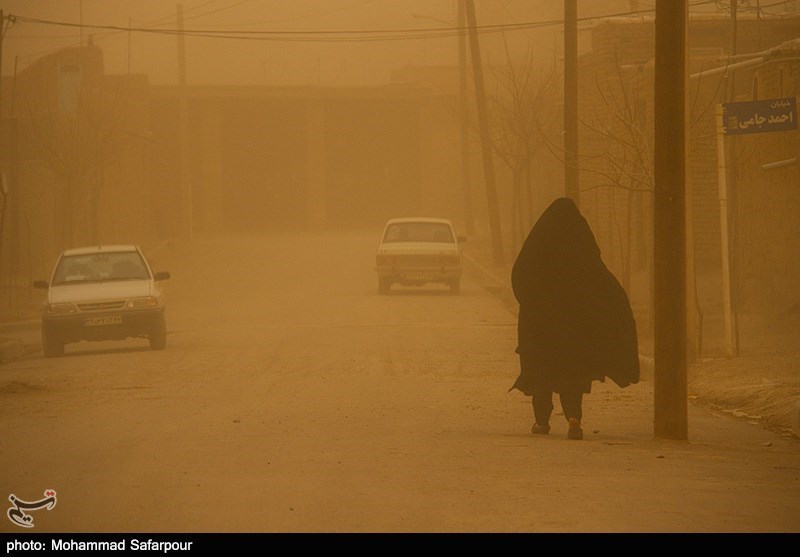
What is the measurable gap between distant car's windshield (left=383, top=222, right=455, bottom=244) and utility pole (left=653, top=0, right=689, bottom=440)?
69.7 ft

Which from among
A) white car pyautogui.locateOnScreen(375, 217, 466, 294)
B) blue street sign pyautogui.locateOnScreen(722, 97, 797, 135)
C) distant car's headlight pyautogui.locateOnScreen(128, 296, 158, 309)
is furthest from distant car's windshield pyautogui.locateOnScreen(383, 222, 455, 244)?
blue street sign pyautogui.locateOnScreen(722, 97, 797, 135)

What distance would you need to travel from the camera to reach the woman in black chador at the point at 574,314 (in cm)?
1072

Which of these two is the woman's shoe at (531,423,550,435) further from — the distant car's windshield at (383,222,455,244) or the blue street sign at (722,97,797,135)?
the distant car's windshield at (383,222,455,244)

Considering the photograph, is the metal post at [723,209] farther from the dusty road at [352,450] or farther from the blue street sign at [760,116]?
the dusty road at [352,450]

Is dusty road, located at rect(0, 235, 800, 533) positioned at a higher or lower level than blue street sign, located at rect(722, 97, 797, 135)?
lower

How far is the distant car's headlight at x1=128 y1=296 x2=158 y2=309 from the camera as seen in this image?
797 inches

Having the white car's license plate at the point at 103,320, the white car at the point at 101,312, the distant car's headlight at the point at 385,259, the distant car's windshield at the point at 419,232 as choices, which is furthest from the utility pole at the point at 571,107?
the distant car's windshield at the point at 419,232

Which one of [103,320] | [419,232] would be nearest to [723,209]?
[103,320]

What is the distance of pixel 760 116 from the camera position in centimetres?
1477

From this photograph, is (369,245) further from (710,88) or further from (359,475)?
(359,475)

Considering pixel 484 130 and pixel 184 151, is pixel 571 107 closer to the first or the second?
pixel 484 130

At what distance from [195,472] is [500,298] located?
22279 millimetres

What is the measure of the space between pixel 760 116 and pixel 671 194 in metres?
4.80

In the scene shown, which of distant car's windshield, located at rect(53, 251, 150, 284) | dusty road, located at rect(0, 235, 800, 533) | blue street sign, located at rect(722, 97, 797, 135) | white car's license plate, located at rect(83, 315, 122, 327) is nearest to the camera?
dusty road, located at rect(0, 235, 800, 533)
